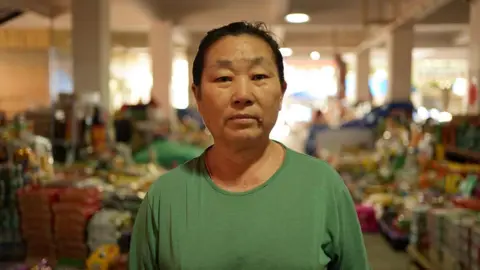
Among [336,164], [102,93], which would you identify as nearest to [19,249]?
[102,93]

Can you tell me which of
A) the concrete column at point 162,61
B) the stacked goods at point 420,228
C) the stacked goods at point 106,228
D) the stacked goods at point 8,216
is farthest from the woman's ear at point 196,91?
the concrete column at point 162,61

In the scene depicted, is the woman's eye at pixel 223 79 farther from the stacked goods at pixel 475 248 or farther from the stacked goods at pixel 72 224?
the stacked goods at pixel 475 248

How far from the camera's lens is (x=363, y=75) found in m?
13.1

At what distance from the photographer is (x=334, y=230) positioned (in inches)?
52.6

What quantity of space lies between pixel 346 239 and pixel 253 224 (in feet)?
0.75

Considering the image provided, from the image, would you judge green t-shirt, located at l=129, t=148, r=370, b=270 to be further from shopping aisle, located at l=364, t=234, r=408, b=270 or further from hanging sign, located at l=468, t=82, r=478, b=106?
hanging sign, located at l=468, t=82, r=478, b=106

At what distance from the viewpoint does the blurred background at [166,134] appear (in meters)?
2.99

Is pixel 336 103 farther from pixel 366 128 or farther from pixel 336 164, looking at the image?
pixel 336 164

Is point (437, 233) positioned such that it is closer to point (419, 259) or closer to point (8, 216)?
point (419, 259)

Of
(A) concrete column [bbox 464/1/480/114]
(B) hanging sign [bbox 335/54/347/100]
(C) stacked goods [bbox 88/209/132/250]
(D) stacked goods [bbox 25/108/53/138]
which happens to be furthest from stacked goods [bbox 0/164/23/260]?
(B) hanging sign [bbox 335/54/347/100]

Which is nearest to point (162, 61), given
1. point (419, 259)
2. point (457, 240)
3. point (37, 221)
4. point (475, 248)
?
point (419, 259)

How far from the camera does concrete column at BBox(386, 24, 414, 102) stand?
348 inches

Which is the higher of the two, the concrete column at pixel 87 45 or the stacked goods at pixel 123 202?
the concrete column at pixel 87 45

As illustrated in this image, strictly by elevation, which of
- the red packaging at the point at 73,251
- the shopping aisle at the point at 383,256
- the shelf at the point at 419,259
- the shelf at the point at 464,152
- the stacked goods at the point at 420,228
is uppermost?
the shelf at the point at 464,152
